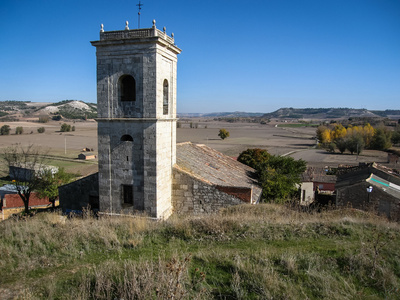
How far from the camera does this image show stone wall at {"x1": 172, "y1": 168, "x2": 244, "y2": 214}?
45.9 ft

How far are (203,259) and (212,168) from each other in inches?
460

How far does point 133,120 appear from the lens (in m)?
12.5

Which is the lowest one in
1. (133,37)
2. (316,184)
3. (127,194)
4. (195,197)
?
(316,184)

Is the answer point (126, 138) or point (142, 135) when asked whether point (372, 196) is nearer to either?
point (142, 135)

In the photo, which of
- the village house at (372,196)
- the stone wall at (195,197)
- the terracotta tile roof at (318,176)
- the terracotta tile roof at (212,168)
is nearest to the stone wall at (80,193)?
the stone wall at (195,197)

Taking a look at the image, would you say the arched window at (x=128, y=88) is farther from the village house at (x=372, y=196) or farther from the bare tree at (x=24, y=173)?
the village house at (x=372, y=196)

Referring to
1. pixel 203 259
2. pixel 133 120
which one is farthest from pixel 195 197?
pixel 203 259

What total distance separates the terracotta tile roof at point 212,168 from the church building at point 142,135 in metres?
0.93

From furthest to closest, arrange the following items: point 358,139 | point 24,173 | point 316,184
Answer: point 358,139, point 24,173, point 316,184

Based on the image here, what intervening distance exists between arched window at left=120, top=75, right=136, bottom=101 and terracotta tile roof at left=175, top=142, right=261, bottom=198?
398 cm

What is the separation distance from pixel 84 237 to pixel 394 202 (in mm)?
17149

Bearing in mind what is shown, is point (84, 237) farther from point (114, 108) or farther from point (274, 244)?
point (114, 108)

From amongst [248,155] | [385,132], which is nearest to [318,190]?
[248,155]

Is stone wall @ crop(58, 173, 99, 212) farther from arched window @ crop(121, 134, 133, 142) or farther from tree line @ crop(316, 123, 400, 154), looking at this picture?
tree line @ crop(316, 123, 400, 154)
